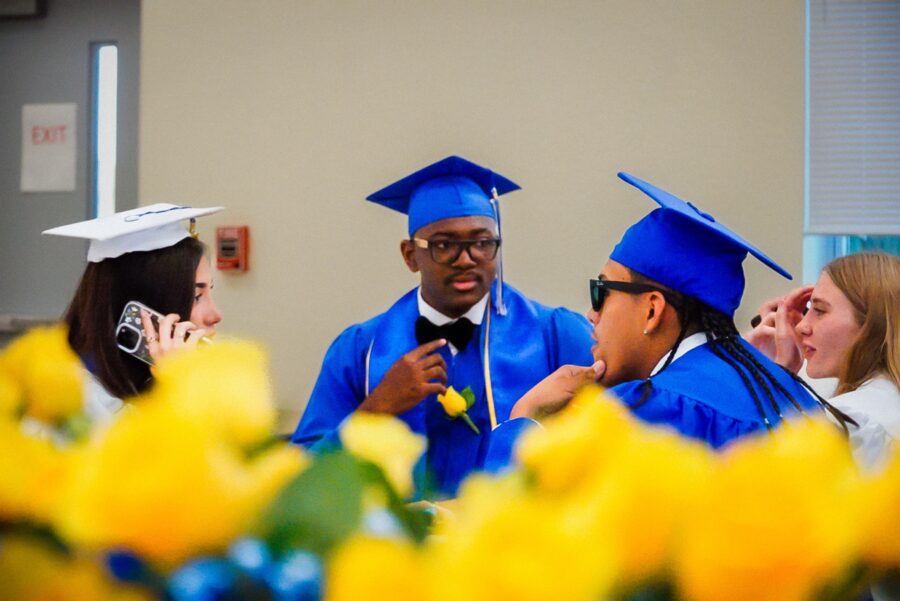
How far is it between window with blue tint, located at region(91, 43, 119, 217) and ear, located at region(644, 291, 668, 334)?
3.41 metres

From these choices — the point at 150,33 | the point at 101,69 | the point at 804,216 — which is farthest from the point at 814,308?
the point at 101,69

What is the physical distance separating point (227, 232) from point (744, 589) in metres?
4.00

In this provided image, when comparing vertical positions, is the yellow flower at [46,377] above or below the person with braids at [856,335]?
above

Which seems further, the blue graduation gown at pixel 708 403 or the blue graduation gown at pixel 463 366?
the blue graduation gown at pixel 463 366

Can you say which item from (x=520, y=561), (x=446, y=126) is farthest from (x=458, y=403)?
(x=520, y=561)

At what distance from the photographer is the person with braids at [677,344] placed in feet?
5.43

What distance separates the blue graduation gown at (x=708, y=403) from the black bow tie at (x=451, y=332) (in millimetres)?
1018

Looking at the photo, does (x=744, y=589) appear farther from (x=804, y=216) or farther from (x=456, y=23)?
(x=456, y=23)

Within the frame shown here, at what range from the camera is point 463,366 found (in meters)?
2.72

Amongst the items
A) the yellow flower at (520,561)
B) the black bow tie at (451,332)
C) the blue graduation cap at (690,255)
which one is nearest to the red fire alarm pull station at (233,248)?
the black bow tie at (451,332)

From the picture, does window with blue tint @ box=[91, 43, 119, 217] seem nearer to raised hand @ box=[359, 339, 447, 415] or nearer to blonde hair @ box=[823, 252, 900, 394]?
raised hand @ box=[359, 339, 447, 415]

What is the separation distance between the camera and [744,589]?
15.0 inches

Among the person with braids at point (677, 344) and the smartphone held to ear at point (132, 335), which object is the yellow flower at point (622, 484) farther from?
the smartphone held to ear at point (132, 335)

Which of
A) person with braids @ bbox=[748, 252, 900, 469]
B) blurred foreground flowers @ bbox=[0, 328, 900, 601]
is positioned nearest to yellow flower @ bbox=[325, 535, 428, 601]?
blurred foreground flowers @ bbox=[0, 328, 900, 601]
